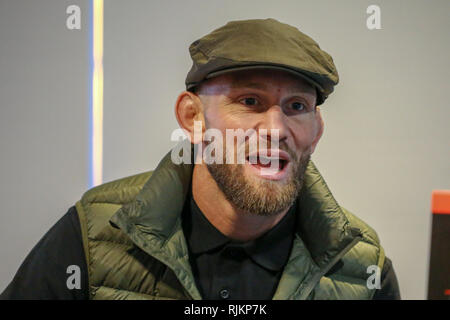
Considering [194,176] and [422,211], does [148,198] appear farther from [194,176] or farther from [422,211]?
[422,211]

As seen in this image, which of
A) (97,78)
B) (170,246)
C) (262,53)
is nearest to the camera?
(262,53)

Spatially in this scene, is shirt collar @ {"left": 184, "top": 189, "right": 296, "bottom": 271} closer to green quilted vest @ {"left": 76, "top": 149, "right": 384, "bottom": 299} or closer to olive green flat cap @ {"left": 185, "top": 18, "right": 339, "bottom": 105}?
green quilted vest @ {"left": 76, "top": 149, "right": 384, "bottom": 299}

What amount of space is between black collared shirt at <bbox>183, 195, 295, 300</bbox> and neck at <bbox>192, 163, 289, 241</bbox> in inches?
0.5

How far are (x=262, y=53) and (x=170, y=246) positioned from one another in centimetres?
45

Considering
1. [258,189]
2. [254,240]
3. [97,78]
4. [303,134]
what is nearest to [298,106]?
[303,134]

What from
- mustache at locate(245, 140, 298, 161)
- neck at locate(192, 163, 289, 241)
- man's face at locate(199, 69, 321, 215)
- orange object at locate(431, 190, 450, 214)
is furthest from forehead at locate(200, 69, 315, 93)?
orange object at locate(431, 190, 450, 214)

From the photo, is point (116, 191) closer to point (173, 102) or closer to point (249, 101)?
point (173, 102)

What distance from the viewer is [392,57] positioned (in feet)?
3.54

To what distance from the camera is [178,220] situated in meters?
0.97

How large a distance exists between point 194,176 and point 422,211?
0.62m
